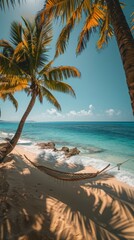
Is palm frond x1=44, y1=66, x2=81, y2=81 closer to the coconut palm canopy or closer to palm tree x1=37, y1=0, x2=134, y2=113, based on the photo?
the coconut palm canopy

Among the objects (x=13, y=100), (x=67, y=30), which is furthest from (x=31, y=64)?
(x=13, y=100)

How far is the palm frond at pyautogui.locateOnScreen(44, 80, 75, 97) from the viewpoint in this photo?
18.0 ft

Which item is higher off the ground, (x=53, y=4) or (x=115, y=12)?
(x=53, y=4)

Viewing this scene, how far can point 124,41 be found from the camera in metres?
1.67

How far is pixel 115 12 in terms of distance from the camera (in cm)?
191

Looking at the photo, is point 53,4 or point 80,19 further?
point 80,19

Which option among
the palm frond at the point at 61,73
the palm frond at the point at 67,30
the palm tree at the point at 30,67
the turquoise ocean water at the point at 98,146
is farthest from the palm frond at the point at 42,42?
the turquoise ocean water at the point at 98,146

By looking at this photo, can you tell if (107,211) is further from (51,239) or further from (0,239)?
(0,239)

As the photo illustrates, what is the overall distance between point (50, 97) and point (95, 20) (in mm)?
3603

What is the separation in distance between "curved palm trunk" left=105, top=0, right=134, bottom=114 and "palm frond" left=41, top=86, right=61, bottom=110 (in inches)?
167

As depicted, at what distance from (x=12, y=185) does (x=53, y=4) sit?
4163 mm

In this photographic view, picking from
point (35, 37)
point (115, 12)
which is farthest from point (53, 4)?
point (35, 37)

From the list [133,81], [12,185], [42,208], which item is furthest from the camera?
[12,185]

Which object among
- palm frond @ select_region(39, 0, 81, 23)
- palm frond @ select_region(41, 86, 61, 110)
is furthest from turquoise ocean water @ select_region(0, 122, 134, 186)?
palm frond @ select_region(39, 0, 81, 23)
